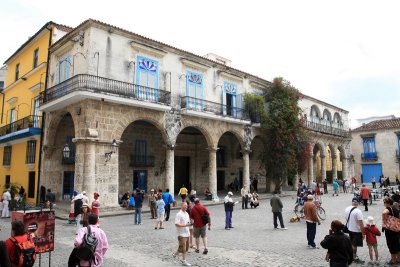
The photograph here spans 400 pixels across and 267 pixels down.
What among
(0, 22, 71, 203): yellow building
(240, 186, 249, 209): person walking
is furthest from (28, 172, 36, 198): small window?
(240, 186, 249, 209): person walking

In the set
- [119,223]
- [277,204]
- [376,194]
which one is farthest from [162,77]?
[376,194]

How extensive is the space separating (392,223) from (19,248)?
22.3 feet

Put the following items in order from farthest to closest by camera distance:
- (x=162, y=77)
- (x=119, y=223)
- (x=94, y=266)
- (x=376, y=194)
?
(x=376, y=194), (x=162, y=77), (x=119, y=223), (x=94, y=266)

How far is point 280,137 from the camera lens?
22.5m

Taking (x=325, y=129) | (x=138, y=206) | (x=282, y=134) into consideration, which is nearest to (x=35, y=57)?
(x=138, y=206)

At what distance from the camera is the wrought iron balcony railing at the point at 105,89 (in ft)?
→ 47.6

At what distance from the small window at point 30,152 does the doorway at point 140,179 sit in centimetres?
608

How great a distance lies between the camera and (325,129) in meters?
30.7

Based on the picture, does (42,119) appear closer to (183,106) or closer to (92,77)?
(92,77)

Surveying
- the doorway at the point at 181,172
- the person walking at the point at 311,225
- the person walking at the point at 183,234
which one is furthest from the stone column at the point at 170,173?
the person walking at the point at 311,225

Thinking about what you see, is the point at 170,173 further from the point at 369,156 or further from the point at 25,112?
the point at 369,156

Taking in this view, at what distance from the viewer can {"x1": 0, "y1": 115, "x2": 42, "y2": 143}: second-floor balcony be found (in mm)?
18266

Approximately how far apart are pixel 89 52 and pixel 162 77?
13.9ft

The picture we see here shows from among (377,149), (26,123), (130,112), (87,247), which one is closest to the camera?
(87,247)
